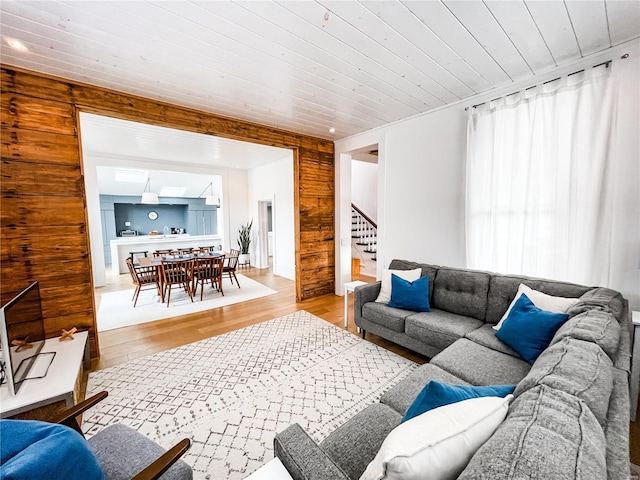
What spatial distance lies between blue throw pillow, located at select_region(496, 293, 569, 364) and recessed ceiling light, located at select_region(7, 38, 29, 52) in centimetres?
425

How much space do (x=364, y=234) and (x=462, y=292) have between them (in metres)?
4.38

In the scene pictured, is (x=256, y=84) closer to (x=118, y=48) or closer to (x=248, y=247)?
(x=118, y=48)

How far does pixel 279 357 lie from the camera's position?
2.75 metres

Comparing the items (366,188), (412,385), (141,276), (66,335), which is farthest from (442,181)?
(141,276)

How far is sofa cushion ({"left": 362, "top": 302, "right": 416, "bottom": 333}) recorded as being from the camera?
265cm

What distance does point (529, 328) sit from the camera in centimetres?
185

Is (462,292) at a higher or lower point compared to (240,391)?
higher

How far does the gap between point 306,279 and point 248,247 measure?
3.58m

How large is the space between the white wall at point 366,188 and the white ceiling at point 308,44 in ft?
15.8

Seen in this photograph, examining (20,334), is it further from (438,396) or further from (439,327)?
(439,327)

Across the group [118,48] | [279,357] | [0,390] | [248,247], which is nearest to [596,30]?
[118,48]

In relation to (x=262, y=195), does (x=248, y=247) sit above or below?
below


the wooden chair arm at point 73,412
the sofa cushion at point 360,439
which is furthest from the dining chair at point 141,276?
the sofa cushion at point 360,439

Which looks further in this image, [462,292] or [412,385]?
[462,292]
